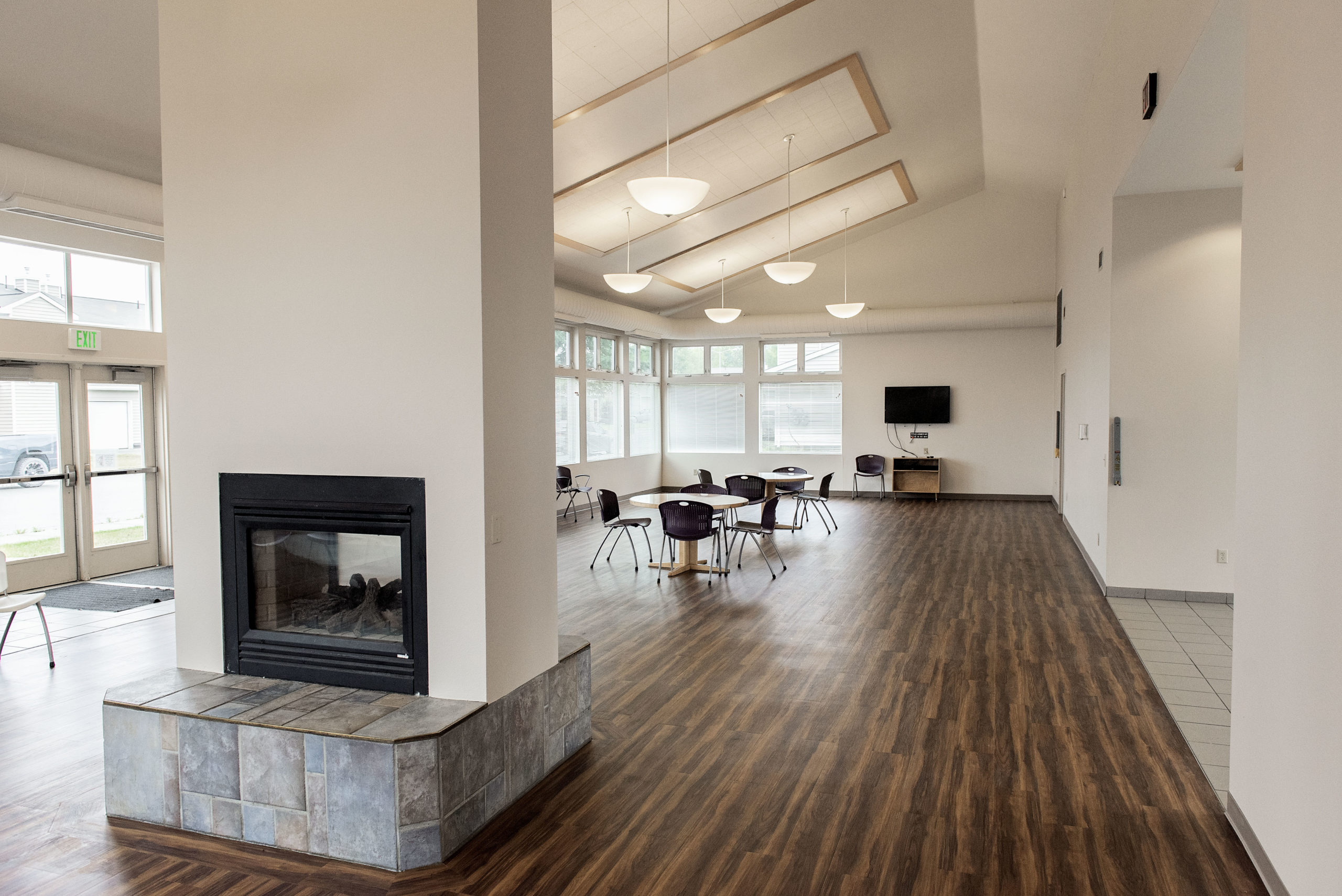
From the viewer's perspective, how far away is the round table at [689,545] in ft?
25.6

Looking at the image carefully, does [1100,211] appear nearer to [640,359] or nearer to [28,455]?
[640,359]

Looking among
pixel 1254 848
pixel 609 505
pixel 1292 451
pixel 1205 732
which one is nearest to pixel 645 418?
pixel 609 505

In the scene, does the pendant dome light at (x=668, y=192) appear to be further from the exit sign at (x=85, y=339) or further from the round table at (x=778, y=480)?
the exit sign at (x=85, y=339)

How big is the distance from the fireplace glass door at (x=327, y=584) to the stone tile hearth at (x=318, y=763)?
0.79 feet

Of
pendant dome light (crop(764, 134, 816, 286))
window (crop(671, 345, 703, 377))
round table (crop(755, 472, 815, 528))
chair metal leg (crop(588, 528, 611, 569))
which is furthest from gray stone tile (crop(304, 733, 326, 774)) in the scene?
window (crop(671, 345, 703, 377))

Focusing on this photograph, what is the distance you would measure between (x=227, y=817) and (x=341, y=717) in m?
0.60

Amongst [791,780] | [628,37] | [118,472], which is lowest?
[791,780]

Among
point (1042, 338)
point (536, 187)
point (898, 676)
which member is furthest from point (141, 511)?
point (1042, 338)

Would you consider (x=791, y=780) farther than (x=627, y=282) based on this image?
No

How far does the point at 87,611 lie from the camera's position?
646 cm

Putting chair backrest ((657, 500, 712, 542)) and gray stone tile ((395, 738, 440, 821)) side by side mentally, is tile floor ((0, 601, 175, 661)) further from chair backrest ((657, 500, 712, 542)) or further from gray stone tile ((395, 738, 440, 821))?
chair backrest ((657, 500, 712, 542))

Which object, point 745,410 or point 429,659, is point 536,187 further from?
point 745,410

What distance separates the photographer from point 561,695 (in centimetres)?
361

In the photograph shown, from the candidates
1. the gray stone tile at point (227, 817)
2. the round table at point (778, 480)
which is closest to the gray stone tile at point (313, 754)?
the gray stone tile at point (227, 817)
